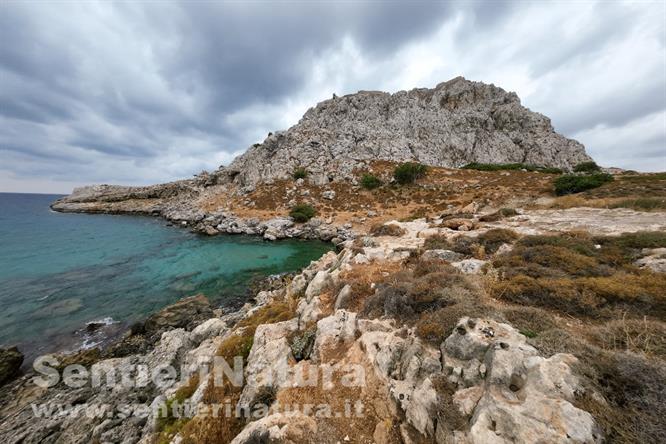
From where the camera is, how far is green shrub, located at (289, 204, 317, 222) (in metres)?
31.6

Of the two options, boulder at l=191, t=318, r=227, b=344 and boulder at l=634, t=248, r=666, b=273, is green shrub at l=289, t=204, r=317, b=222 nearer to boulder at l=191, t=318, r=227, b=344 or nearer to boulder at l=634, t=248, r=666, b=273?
boulder at l=191, t=318, r=227, b=344

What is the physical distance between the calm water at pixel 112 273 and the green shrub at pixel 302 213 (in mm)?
5455

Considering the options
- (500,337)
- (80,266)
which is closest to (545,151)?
(500,337)

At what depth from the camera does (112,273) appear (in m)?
18.1

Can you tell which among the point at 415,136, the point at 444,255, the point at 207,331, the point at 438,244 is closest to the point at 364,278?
the point at 444,255

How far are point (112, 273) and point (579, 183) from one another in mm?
41970

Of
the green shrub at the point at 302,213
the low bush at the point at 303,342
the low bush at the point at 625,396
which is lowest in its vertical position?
the low bush at the point at 303,342

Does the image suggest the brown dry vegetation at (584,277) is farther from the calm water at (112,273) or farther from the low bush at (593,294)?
the calm water at (112,273)

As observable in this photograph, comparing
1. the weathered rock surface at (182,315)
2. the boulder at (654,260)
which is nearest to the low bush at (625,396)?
the boulder at (654,260)

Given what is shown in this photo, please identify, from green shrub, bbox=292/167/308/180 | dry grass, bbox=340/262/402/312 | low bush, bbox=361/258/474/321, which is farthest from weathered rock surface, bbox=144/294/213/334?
green shrub, bbox=292/167/308/180

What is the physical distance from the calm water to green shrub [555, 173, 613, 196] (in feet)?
80.8

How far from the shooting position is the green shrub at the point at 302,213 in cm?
3161

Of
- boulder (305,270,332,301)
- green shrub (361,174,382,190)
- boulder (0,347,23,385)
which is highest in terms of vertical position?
green shrub (361,174,382,190)

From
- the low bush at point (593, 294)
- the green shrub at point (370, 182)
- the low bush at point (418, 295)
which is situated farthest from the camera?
the green shrub at point (370, 182)
